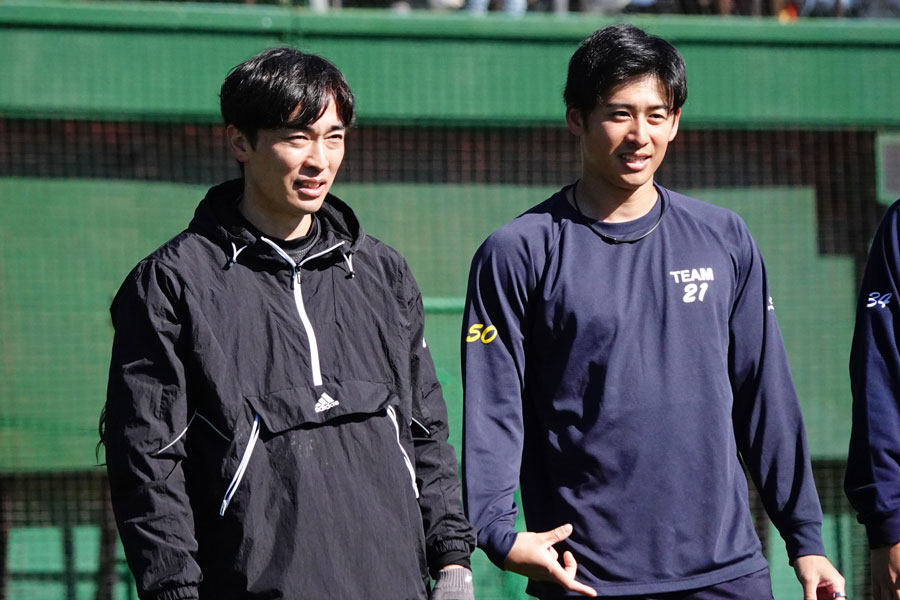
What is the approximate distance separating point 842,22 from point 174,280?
23.3ft

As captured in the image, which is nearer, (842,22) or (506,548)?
(506,548)

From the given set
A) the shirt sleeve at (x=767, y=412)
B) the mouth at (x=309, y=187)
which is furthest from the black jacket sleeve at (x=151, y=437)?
the shirt sleeve at (x=767, y=412)

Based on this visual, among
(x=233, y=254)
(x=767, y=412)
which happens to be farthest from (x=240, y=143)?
(x=767, y=412)

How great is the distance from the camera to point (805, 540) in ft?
10.4

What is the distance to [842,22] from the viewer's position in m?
8.49

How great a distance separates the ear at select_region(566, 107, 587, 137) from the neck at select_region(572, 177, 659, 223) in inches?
6.4

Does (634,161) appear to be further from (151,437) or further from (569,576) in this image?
(151,437)

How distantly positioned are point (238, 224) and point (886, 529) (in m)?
1.99

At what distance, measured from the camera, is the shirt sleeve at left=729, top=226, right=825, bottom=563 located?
323cm

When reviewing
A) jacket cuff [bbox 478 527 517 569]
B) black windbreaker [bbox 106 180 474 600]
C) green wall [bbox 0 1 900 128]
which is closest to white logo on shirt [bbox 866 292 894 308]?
jacket cuff [bbox 478 527 517 569]

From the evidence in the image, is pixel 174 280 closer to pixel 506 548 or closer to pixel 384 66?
pixel 506 548

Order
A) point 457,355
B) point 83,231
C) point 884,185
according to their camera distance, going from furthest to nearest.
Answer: point 884,185, point 83,231, point 457,355

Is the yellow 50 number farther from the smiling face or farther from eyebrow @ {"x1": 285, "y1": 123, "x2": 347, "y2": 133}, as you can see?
→ eyebrow @ {"x1": 285, "y1": 123, "x2": 347, "y2": 133}

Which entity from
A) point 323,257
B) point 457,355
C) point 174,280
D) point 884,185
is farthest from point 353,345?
point 884,185
